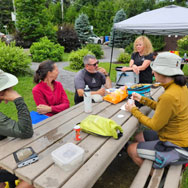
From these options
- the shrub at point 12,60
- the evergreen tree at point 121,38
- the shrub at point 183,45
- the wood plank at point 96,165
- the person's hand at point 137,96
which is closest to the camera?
the wood plank at point 96,165

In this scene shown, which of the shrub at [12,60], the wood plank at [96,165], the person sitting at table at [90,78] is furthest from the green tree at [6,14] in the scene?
the wood plank at [96,165]

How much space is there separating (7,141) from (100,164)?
35.9 inches

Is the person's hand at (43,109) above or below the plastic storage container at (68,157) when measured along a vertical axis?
below

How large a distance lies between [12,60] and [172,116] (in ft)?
19.8

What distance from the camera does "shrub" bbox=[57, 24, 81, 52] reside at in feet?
50.4

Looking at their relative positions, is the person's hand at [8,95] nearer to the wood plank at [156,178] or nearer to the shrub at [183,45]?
the wood plank at [156,178]

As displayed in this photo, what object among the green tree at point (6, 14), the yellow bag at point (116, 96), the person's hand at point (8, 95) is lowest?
the yellow bag at point (116, 96)

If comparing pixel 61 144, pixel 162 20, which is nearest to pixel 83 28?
pixel 162 20

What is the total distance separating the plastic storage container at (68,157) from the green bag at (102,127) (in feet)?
1.15

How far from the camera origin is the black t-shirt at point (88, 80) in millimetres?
2964

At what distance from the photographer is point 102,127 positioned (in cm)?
164

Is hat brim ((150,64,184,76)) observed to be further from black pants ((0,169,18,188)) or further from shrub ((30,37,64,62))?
shrub ((30,37,64,62))

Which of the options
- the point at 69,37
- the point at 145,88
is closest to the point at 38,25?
the point at 69,37

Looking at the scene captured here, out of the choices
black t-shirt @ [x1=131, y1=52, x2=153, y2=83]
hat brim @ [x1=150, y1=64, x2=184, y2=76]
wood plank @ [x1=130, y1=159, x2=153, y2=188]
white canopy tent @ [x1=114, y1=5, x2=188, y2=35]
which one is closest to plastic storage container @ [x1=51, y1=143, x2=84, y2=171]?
wood plank @ [x1=130, y1=159, x2=153, y2=188]
